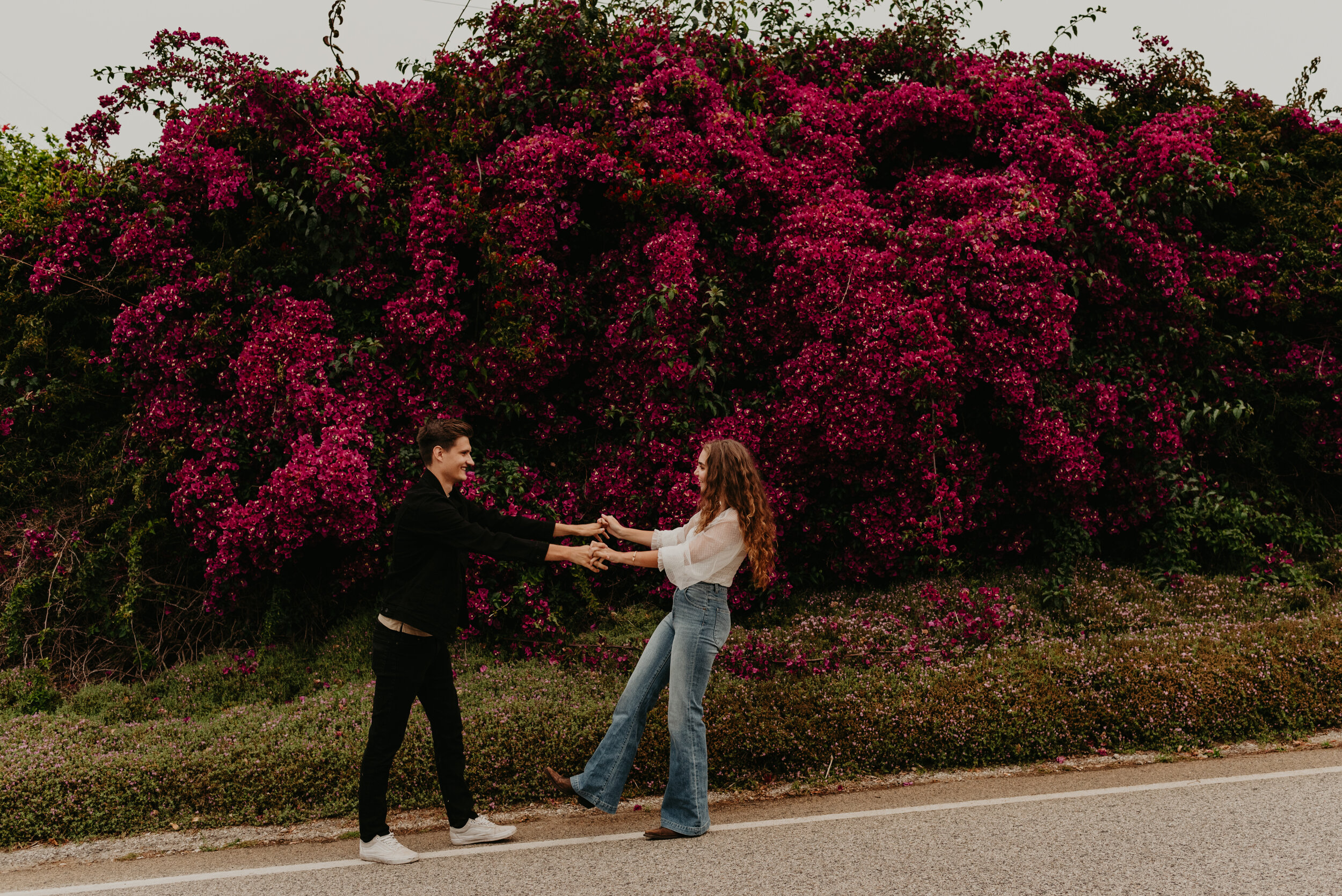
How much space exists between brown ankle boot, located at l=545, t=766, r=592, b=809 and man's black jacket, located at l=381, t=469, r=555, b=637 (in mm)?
1071

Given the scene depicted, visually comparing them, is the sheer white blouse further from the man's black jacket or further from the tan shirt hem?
the tan shirt hem

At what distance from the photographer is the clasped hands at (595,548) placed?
15.8ft

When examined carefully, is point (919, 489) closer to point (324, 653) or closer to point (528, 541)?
point (528, 541)

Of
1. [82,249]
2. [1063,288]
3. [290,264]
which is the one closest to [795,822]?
[1063,288]

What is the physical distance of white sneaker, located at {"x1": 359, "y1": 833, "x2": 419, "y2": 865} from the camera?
4.31 m

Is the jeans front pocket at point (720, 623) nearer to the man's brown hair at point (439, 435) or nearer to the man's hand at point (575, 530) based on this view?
the man's hand at point (575, 530)

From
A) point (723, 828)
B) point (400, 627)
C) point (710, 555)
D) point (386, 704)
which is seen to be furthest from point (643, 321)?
point (723, 828)

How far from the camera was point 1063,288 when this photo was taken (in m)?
7.32

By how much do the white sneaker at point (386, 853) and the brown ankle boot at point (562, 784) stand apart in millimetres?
826

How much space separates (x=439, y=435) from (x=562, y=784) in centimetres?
207

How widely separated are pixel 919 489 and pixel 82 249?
25.4 ft

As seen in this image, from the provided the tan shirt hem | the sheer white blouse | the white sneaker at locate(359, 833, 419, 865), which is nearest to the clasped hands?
the sheer white blouse

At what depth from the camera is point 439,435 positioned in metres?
4.47

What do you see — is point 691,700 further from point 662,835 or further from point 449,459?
point 449,459
